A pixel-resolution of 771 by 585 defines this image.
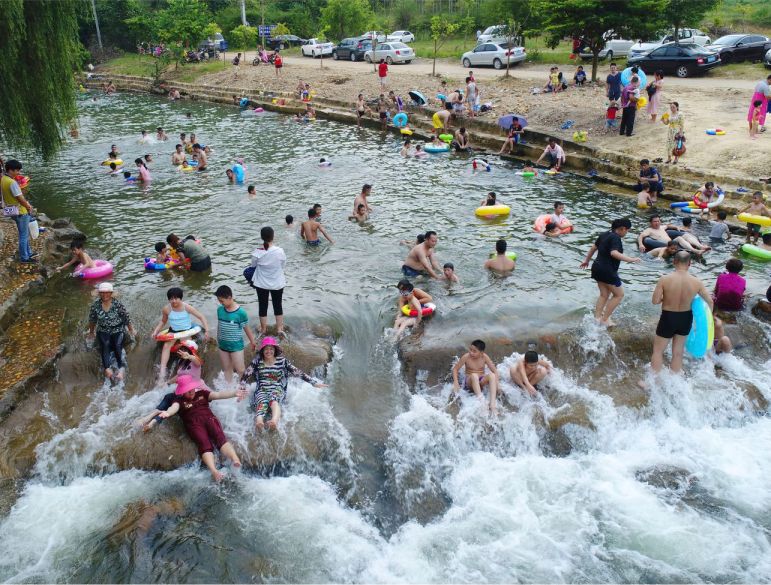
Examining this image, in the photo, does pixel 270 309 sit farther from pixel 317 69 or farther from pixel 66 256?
pixel 317 69

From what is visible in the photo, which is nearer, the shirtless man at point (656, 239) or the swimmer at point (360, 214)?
the shirtless man at point (656, 239)

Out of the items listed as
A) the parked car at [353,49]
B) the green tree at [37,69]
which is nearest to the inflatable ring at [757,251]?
the green tree at [37,69]

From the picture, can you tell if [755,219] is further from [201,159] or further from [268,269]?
[201,159]

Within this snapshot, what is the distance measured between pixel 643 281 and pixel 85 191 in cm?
1775

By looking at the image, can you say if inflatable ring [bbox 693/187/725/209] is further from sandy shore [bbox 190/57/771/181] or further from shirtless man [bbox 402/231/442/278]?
shirtless man [bbox 402/231/442/278]

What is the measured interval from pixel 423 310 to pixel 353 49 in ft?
128

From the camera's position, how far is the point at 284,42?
180ft

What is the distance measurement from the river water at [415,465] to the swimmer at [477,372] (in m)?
0.30

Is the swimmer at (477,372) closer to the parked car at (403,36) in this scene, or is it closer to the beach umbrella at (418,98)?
the beach umbrella at (418,98)

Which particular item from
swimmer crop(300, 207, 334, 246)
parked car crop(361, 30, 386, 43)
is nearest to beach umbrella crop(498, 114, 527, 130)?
swimmer crop(300, 207, 334, 246)

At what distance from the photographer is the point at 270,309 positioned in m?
12.6

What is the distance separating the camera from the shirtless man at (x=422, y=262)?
13805 mm

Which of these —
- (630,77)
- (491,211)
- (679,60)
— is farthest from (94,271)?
(679,60)

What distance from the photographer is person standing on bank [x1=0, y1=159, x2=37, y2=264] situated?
12.9 metres
